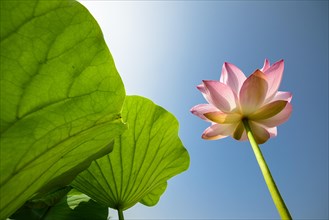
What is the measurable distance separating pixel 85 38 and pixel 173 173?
0.79 m

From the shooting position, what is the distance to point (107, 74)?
1.90ft

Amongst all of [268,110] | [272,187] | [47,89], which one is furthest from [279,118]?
[47,89]

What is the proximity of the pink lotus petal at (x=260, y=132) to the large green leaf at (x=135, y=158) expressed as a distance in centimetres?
32

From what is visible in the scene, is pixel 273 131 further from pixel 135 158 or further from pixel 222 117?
pixel 135 158

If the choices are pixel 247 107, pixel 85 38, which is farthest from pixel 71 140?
pixel 247 107

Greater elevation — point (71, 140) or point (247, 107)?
point (71, 140)

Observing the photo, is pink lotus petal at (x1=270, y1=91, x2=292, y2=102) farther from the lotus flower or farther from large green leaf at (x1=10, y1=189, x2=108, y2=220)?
large green leaf at (x1=10, y1=189, x2=108, y2=220)

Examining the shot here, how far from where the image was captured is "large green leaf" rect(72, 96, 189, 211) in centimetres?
108

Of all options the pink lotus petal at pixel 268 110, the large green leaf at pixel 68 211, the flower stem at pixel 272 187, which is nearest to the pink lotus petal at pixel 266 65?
the pink lotus petal at pixel 268 110

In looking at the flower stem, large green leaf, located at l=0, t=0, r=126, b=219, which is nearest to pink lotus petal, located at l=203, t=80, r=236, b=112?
the flower stem

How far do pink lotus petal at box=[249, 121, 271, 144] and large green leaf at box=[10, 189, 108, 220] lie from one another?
66cm

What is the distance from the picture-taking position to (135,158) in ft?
3.61

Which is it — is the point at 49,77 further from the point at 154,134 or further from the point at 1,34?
the point at 154,134

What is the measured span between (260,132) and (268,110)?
0.08m
